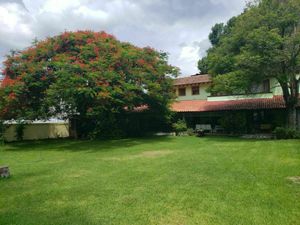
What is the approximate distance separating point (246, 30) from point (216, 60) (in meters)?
3.31

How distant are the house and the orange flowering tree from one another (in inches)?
200

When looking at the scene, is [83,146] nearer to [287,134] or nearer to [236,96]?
[287,134]

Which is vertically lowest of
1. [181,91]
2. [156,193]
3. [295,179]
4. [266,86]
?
[295,179]

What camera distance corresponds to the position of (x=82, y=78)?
1830 cm

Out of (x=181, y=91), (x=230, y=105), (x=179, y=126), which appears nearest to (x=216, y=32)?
(x=181, y=91)

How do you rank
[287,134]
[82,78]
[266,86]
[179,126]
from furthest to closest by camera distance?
[266,86], [179,126], [287,134], [82,78]

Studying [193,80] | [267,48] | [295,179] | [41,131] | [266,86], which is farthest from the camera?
[193,80]

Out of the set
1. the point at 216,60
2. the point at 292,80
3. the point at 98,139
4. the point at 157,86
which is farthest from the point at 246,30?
the point at 98,139

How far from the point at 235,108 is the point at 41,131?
1953cm

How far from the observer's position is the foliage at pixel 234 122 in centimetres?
2528

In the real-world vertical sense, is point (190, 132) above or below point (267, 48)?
below

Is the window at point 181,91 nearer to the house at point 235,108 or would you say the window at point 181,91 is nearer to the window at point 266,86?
the house at point 235,108

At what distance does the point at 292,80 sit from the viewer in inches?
869

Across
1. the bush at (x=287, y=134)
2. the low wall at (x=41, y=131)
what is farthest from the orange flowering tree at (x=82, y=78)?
the bush at (x=287, y=134)
